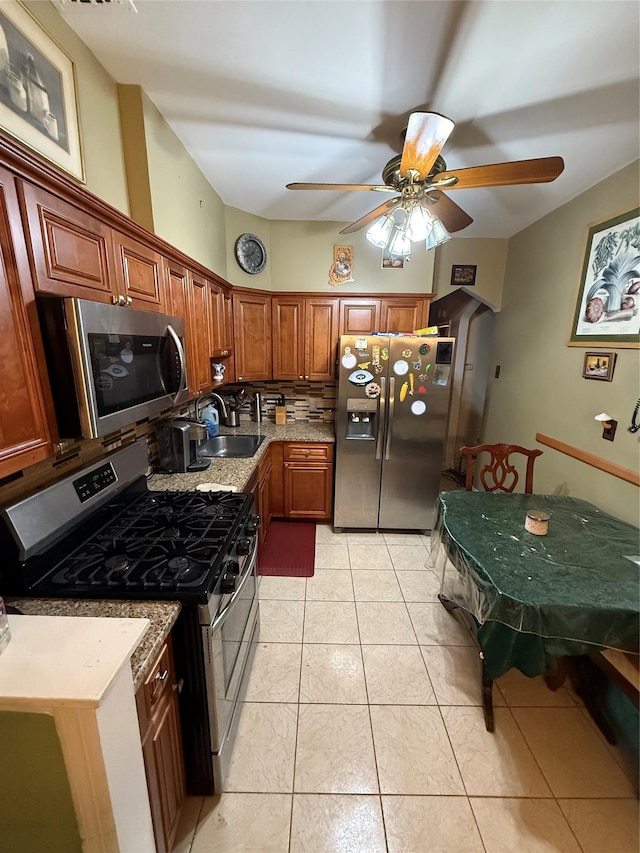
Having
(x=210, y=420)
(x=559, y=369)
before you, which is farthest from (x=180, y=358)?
(x=559, y=369)

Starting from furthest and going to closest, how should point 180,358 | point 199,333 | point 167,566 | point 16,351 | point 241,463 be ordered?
point 241,463, point 199,333, point 180,358, point 167,566, point 16,351

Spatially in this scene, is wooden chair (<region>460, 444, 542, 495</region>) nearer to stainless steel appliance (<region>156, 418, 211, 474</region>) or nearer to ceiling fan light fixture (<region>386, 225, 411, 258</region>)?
ceiling fan light fixture (<region>386, 225, 411, 258</region>)

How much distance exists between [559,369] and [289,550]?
8.06 feet

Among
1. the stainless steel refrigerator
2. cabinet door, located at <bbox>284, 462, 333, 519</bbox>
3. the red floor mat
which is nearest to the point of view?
the red floor mat

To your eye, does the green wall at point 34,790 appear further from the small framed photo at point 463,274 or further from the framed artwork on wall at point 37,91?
the small framed photo at point 463,274

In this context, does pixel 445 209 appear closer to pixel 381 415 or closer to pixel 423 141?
pixel 423 141

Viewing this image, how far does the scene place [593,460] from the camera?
1950 millimetres

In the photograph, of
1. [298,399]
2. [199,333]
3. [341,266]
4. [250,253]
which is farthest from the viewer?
[298,399]

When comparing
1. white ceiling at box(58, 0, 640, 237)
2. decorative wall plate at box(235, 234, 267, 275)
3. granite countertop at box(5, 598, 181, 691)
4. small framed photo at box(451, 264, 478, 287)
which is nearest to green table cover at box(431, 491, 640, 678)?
granite countertop at box(5, 598, 181, 691)

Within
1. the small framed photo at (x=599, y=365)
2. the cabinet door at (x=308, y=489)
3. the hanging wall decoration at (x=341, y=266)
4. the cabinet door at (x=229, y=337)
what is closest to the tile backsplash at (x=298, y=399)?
the cabinet door at (x=229, y=337)

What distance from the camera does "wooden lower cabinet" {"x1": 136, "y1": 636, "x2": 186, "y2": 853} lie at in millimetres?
903

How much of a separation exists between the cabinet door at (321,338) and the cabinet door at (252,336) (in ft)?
1.21

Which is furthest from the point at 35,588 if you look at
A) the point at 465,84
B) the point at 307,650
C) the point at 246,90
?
the point at 465,84

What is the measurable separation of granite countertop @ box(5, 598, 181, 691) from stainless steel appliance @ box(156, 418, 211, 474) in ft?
3.47
